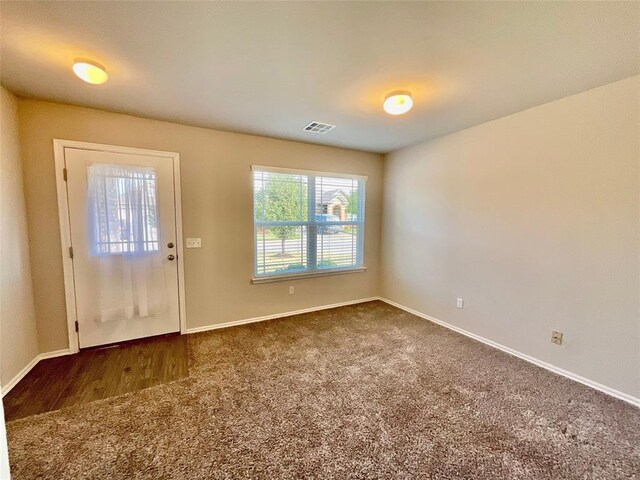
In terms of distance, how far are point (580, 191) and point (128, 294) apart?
4433 millimetres

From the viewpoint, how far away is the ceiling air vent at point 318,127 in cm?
305

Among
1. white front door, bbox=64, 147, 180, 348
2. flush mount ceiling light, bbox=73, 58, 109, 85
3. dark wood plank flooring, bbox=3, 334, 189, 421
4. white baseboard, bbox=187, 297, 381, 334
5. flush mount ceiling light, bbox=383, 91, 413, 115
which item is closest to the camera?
flush mount ceiling light, bbox=73, 58, 109, 85

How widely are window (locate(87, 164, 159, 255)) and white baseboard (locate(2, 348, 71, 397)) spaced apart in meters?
1.03

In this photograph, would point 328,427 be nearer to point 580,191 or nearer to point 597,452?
point 597,452

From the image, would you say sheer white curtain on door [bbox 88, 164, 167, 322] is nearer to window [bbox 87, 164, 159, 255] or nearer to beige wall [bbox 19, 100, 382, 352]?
window [bbox 87, 164, 159, 255]

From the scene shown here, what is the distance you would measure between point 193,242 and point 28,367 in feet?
5.75

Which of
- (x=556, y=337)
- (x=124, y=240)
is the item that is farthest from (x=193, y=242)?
(x=556, y=337)

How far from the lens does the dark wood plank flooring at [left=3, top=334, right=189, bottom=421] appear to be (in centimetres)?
200

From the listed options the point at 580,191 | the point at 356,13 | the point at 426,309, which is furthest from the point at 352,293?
the point at 356,13

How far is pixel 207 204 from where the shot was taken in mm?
3236

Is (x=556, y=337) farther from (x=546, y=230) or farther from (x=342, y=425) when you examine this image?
(x=342, y=425)

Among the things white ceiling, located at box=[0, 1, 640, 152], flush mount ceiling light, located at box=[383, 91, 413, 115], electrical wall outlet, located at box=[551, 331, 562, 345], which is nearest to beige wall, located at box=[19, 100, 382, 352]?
white ceiling, located at box=[0, 1, 640, 152]

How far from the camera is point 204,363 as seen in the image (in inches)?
100

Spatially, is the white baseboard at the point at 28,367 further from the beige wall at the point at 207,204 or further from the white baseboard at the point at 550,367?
the white baseboard at the point at 550,367
